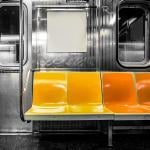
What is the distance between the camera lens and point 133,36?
4.45m

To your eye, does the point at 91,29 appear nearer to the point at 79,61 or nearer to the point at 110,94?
the point at 79,61

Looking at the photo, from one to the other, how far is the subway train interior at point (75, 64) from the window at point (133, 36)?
15mm

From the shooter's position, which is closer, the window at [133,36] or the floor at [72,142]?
the floor at [72,142]

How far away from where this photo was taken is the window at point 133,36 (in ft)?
14.2

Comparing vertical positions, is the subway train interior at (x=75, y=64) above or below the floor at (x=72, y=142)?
above

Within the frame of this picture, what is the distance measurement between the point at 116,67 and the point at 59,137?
1.29 meters

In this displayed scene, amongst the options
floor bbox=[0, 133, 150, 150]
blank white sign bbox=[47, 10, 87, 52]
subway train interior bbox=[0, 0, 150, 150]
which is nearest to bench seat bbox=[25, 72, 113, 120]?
subway train interior bbox=[0, 0, 150, 150]

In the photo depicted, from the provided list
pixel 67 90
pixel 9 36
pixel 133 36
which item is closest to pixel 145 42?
pixel 133 36

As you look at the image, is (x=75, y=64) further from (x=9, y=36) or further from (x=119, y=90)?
(x=9, y=36)

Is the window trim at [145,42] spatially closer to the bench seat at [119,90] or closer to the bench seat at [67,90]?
the bench seat at [119,90]

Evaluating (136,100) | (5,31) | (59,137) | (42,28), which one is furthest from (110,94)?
(5,31)

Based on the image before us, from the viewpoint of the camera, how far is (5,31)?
4.29 meters

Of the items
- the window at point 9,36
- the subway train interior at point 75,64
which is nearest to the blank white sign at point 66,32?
the subway train interior at point 75,64

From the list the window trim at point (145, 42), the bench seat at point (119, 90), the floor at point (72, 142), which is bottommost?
the floor at point (72, 142)
